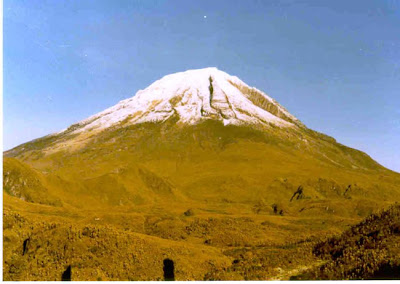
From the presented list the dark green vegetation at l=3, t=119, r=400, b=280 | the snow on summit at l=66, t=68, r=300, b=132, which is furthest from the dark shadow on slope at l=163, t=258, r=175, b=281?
the snow on summit at l=66, t=68, r=300, b=132

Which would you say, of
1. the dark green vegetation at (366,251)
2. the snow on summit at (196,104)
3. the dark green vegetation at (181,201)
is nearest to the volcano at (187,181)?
the dark green vegetation at (181,201)

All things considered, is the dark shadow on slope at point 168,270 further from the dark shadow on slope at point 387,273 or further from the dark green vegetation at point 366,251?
the dark shadow on slope at point 387,273

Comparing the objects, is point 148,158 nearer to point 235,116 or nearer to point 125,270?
point 235,116

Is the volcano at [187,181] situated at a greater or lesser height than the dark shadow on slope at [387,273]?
greater

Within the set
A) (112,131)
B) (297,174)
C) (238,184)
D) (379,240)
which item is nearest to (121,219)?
(379,240)

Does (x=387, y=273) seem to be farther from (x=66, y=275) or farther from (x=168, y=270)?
(x=66, y=275)

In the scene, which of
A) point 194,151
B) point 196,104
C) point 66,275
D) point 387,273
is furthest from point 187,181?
point 387,273

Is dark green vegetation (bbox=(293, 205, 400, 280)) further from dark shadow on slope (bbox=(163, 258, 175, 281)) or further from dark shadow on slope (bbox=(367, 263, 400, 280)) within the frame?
dark shadow on slope (bbox=(163, 258, 175, 281))
